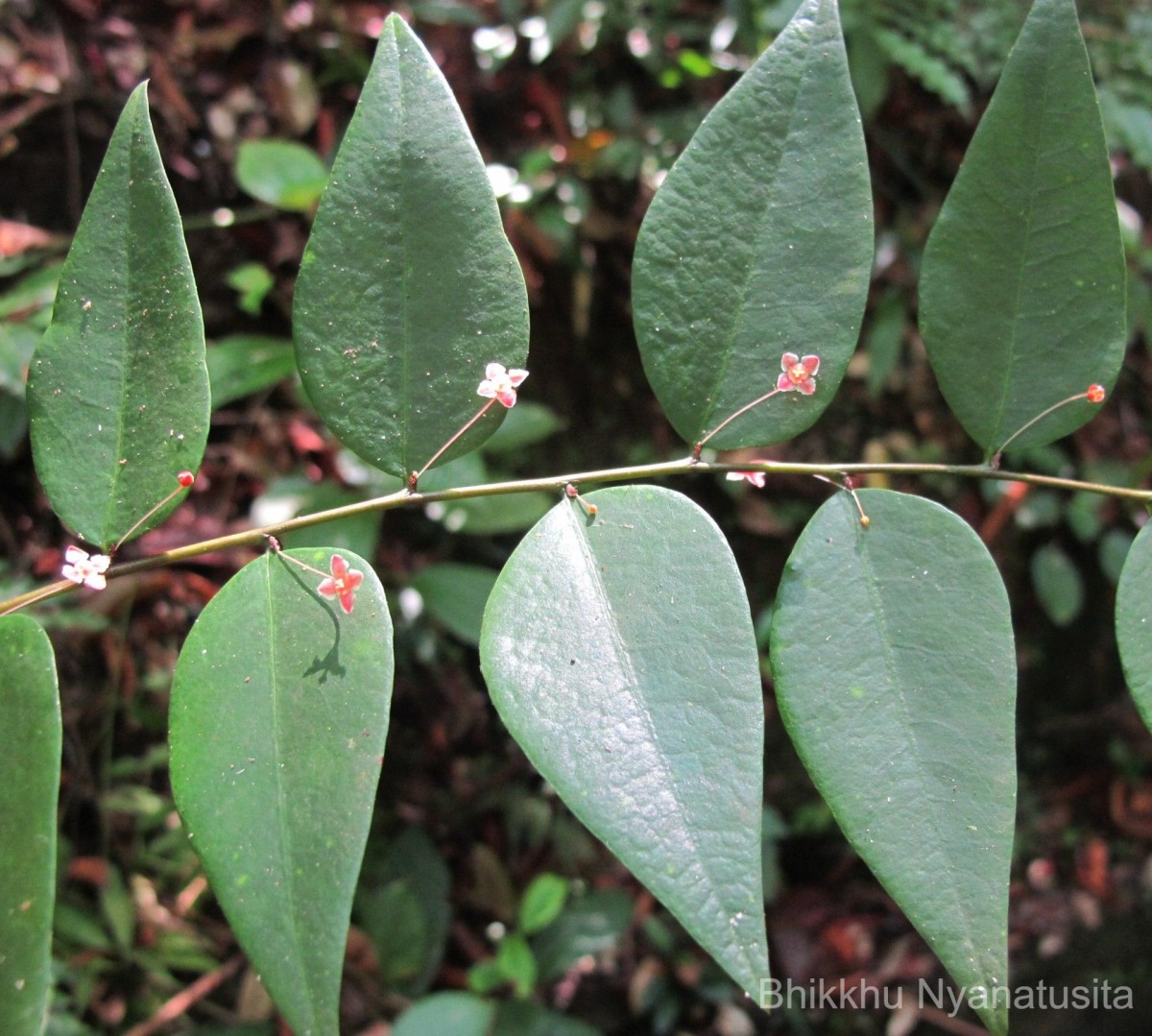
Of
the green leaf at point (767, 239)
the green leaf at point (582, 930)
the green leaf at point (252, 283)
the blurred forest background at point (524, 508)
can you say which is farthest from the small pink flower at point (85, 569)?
the green leaf at point (582, 930)

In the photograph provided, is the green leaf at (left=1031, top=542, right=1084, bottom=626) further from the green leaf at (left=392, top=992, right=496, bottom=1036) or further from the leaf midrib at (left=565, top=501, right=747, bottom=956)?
the leaf midrib at (left=565, top=501, right=747, bottom=956)

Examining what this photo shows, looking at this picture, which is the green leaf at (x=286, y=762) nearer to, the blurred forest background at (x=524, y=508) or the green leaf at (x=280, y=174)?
the blurred forest background at (x=524, y=508)

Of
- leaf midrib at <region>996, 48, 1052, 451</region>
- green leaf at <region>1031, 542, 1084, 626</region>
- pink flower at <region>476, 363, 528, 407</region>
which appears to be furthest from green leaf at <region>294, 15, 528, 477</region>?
green leaf at <region>1031, 542, 1084, 626</region>

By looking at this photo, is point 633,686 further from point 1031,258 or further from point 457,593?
point 457,593

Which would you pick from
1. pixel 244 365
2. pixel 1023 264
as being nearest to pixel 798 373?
pixel 1023 264

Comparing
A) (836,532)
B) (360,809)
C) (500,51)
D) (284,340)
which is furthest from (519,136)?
(360,809)
